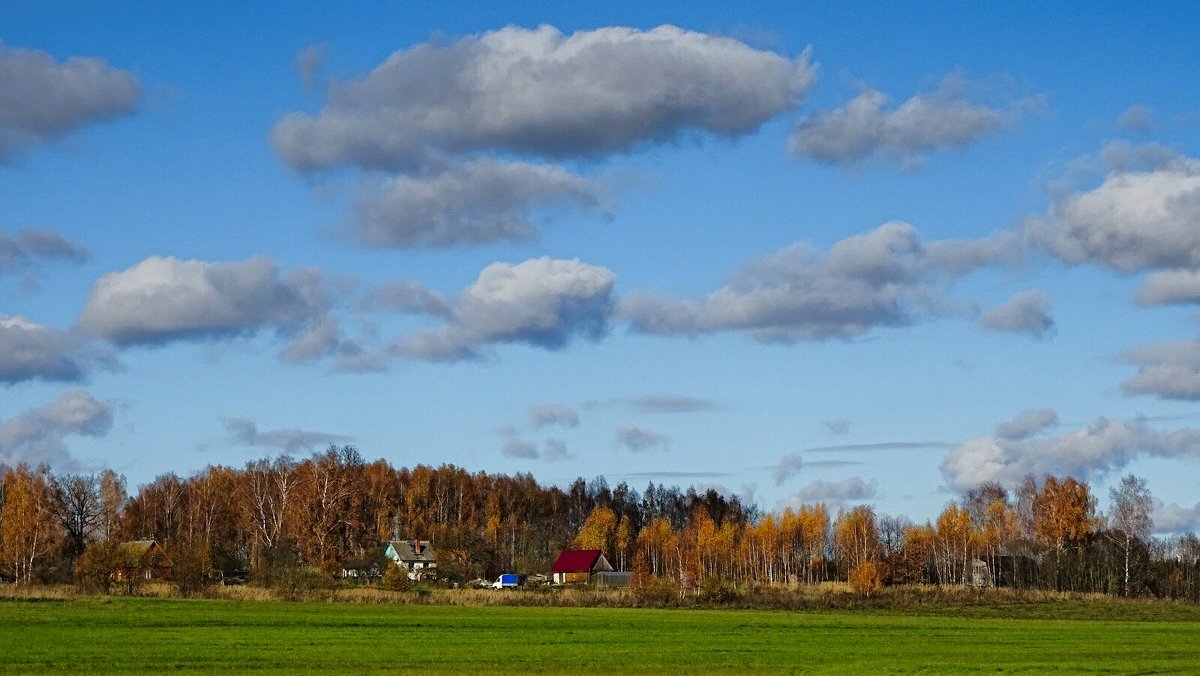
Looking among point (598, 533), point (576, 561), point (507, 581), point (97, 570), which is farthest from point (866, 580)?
point (97, 570)

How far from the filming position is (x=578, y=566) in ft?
470

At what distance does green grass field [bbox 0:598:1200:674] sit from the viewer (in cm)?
3800

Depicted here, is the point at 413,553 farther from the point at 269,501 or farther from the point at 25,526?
the point at 25,526

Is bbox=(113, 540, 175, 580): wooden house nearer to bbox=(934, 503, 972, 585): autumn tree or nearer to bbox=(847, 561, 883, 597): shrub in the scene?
bbox=(847, 561, 883, 597): shrub

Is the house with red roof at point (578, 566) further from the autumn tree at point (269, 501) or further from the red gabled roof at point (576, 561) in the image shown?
the autumn tree at point (269, 501)

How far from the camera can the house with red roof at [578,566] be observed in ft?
463

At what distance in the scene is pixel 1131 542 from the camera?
139m

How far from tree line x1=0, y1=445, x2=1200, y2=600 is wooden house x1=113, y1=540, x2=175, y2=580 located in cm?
444

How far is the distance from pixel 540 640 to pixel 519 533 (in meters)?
125

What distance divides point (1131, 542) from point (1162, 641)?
91.6 m

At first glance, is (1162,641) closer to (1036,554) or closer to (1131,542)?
(1131,542)

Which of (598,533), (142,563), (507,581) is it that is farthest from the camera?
(598,533)

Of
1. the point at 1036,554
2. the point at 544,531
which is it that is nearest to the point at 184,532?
the point at 544,531

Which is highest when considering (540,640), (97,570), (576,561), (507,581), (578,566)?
(97,570)
